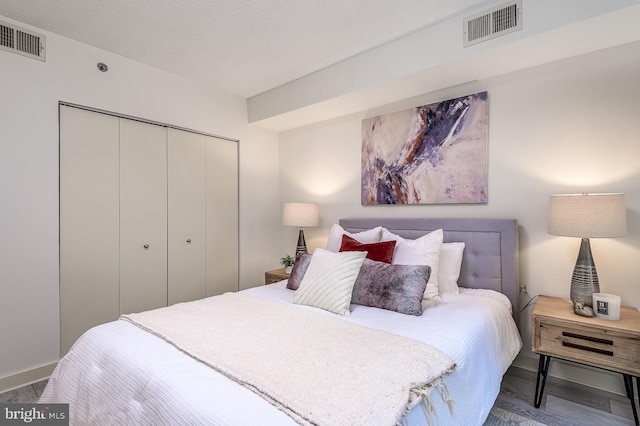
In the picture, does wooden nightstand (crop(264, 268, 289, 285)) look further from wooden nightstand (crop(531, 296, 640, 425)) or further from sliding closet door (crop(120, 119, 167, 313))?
wooden nightstand (crop(531, 296, 640, 425))

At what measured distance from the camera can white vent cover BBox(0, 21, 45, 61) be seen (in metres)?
2.17

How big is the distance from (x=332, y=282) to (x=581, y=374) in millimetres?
1830

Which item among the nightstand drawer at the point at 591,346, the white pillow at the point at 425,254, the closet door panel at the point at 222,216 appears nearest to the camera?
the nightstand drawer at the point at 591,346

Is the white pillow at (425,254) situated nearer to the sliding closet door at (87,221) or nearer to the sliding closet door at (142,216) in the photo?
the sliding closet door at (142,216)

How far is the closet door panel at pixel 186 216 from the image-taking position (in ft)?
10.2

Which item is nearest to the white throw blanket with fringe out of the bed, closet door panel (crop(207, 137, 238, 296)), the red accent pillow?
the bed

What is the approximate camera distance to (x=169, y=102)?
306 centimetres

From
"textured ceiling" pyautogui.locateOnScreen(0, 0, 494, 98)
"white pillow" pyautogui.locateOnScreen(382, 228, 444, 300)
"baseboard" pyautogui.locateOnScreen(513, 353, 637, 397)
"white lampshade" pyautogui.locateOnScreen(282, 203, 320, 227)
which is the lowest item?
"baseboard" pyautogui.locateOnScreen(513, 353, 637, 397)

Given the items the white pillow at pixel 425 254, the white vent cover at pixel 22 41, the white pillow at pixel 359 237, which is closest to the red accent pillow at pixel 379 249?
the white pillow at pixel 425 254

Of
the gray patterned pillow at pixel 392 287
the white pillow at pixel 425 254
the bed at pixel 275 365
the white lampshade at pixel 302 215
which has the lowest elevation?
the bed at pixel 275 365

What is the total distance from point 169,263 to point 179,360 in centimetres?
208

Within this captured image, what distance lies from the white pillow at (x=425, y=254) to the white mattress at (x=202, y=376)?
189 millimetres

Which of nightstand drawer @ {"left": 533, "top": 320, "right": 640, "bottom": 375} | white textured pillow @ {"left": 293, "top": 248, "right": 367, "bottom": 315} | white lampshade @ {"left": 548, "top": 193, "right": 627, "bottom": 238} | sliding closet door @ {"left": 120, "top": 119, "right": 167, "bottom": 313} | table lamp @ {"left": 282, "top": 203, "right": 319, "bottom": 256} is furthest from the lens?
table lamp @ {"left": 282, "top": 203, "right": 319, "bottom": 256}

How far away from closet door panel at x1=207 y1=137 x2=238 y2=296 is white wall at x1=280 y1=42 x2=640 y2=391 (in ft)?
6.94
